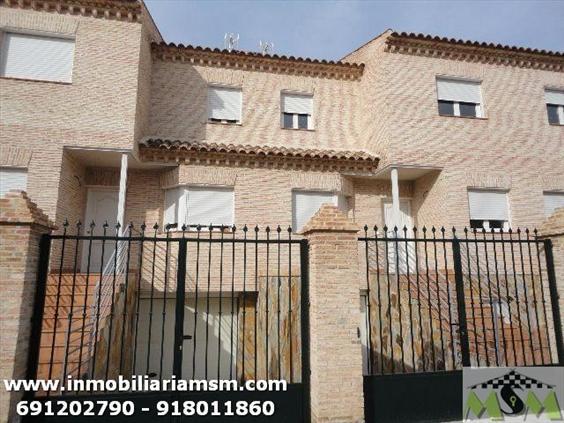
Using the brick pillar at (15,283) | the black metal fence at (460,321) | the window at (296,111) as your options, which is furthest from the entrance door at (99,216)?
the black metal fence at (460,321)

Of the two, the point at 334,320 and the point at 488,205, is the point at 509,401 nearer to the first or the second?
the point at 334,320

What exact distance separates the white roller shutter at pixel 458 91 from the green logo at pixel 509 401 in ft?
28.5

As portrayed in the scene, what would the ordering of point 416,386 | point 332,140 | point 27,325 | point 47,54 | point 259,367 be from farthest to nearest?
point 332,140, point 47,54, point 259,367, point 416,386, point 27,325

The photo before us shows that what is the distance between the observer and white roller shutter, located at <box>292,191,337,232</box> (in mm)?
10711

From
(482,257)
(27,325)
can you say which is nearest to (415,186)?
(482,257)

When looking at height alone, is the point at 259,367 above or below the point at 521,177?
below

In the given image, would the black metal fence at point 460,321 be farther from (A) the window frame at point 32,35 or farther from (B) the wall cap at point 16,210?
(A) the window frame at point 32,35

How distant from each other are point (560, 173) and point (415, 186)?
14.1 ft

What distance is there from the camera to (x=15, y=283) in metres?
4.20

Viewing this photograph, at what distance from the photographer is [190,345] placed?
32.4ft

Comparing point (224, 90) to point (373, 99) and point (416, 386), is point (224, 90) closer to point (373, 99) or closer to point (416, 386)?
point (373, 99)

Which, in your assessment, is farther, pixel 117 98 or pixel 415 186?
pixel 415 186

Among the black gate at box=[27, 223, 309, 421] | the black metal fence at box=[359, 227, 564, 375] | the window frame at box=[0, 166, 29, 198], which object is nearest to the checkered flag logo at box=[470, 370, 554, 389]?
the black metal fence at box=[359, 227, 564, 375]

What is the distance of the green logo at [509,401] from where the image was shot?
198 inches
